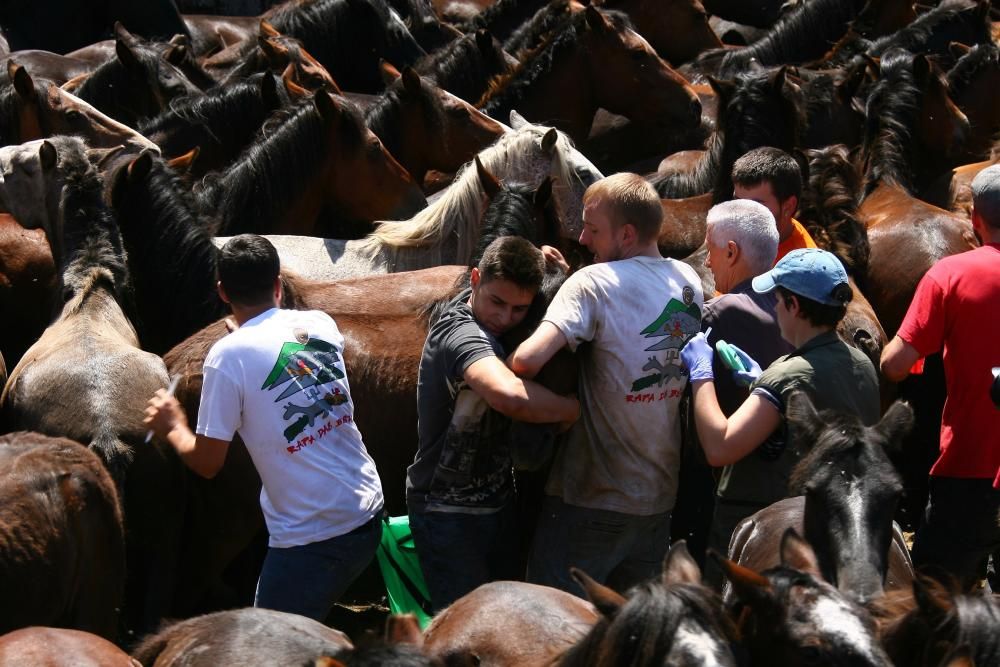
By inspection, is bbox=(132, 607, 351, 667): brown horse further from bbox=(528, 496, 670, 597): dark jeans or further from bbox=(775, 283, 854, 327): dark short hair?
bbox=(775, 283, 854, 327): dark short hair

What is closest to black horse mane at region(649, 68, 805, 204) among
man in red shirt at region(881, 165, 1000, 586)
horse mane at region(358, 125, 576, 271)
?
horse mane at region(358, 125, 576, 271)

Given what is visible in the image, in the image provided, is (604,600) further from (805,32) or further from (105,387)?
(805,32)

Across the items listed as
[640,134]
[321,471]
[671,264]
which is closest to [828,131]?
[640,134]

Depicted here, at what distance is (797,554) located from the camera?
3.38 metres

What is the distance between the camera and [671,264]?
4395 millimetres

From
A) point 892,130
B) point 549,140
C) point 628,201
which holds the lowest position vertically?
point 549,140

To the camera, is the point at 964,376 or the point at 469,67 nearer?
the point at 964,376

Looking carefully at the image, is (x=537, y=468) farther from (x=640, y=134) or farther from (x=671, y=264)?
(x=640, y=134)

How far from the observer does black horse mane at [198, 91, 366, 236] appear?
733 cm

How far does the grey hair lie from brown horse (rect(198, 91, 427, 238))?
327 centimetres

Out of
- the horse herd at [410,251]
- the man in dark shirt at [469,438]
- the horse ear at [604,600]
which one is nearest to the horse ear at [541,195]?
the horse herd at [410,251]

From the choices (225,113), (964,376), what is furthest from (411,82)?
(964,376)

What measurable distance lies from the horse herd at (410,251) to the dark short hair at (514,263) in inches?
20.0

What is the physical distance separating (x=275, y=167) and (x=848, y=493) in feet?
15.2
